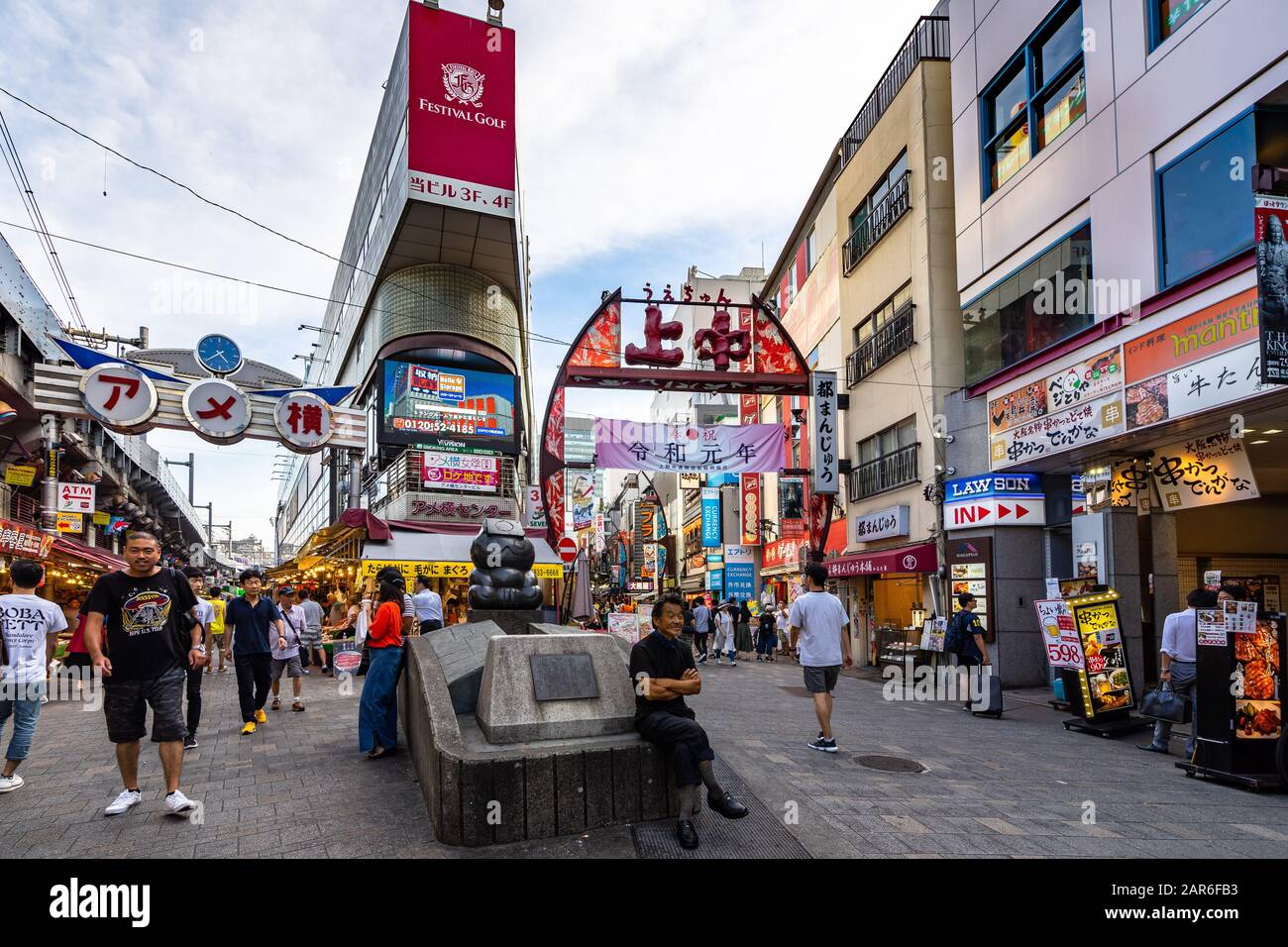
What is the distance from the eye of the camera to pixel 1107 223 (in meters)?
10.9

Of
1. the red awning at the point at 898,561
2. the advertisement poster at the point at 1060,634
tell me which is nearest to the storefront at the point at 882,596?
the red awning at the point at 898,561

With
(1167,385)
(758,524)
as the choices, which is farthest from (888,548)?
(758,524)

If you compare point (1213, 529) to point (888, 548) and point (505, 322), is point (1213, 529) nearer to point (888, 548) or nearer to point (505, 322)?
point (888, 548)

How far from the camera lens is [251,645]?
28.6 feet

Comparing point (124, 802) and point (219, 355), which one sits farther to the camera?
point (219, 355)

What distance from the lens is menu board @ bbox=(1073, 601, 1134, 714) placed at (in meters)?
9.34

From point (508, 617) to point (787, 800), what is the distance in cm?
437

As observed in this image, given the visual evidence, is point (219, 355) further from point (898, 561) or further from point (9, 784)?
point (898, 561)

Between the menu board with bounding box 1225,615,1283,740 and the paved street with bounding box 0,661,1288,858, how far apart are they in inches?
23.8

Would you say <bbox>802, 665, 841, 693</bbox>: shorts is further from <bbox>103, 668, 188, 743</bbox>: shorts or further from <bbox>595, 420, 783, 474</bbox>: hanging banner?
<bbox>595, 420, 783, 474</bbox>: hanging banner

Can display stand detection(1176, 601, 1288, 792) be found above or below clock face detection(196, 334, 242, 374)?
below

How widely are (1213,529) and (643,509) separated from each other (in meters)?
47.4

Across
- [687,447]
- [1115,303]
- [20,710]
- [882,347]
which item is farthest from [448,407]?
[20,710]

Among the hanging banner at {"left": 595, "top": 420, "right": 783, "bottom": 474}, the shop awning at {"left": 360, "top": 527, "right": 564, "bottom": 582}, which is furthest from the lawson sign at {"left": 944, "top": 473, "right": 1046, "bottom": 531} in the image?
the shop awning at {"left": 360, "top": 527, "right": 564, "bottom": 582}
